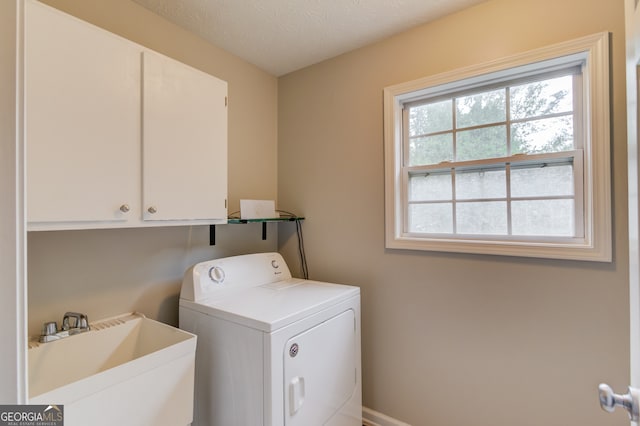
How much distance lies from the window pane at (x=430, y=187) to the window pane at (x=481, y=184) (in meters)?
0.06

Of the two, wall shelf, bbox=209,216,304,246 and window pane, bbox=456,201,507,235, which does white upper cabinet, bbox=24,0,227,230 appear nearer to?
wall shelf, bbox=209,216,304,246

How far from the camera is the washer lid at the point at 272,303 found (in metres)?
1.31

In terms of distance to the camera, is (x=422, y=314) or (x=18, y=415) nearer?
(x=18, y=415)

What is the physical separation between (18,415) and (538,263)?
187cm

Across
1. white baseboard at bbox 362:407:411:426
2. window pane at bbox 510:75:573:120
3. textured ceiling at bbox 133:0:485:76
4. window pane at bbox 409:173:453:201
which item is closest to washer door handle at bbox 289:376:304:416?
white baseboard at bbox 362:407:411:426

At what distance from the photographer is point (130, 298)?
5.11ft

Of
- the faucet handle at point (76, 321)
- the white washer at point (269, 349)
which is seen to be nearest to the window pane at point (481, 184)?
the white washer at point (269, 349)

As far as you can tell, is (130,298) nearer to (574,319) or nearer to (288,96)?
(288,96)

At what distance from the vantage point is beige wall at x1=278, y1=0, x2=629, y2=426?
53.1 inches

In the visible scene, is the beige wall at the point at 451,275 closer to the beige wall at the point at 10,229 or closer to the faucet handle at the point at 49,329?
the faucet handle at the point at 49,329

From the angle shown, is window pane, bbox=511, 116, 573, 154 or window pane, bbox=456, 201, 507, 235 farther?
window pane, bbox=456, 201, 507, 235

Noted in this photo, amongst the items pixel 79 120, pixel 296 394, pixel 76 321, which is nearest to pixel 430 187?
pixel 296 394

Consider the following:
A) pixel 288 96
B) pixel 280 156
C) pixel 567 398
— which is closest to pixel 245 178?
pixel 280 156

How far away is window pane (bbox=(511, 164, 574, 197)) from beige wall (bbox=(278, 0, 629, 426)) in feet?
0.70
